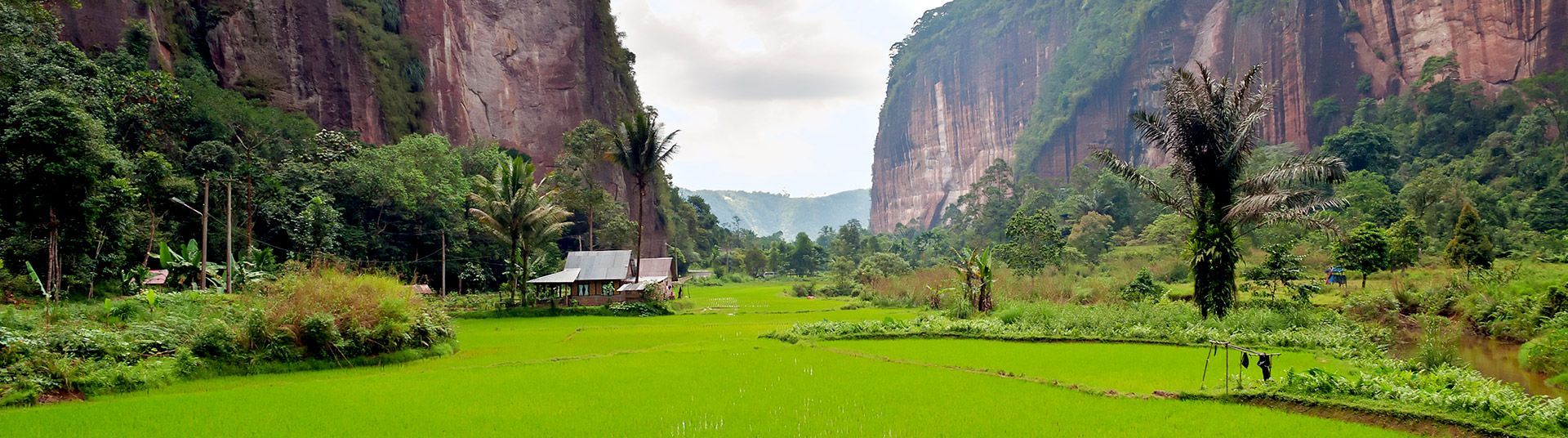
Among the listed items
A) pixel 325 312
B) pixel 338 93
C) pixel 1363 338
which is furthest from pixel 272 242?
pixel 1363 338

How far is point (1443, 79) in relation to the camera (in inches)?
2030

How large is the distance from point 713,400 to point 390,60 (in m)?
40.9

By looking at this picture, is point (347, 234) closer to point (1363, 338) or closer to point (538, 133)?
point (538, 133)

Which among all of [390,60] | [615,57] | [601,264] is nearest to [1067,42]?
[615,57]

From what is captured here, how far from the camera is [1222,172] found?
17.2 metres

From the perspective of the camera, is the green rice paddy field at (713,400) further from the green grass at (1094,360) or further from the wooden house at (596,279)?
the wooden house at (596,279)

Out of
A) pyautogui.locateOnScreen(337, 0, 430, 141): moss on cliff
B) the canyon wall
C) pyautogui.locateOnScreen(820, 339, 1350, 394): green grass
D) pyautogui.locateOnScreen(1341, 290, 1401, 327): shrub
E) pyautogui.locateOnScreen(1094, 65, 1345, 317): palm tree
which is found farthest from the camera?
pyautogui.locateOnScreen(337, 0, 430, 141): moss on cliff

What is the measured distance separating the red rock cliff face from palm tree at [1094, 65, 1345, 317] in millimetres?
4563

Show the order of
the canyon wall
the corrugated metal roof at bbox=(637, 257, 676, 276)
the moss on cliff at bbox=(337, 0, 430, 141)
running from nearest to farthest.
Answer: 1. the canyon wall
2. the corrugated metal roof at bbox=(637, 257, 676, 276)
3. the moss on cliff at bbox=(337, 0, 430, 141)

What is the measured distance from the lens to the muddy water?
1036 centimetres

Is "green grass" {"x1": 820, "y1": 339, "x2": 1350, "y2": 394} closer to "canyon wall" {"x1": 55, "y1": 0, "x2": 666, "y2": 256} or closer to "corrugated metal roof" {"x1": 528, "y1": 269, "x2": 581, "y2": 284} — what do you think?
"corrugated metal roof" {"x1": 528, "y1": 269, "x2": 581, "y2": 284}

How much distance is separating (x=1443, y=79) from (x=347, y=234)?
217 feet

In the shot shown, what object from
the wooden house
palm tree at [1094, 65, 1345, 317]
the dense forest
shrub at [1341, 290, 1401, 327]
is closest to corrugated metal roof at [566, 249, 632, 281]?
the wooden house

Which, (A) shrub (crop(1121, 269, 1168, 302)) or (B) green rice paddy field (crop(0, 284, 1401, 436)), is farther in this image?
(A) shrub (crop(1121, 269, 1168, 302))
